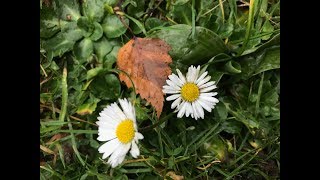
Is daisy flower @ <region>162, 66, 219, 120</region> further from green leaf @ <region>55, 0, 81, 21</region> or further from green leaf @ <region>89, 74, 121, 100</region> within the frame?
green leaf @ <region>55, 0, 81, 21</region>

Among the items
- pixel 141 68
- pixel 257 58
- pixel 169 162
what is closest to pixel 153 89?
pixel 141 68

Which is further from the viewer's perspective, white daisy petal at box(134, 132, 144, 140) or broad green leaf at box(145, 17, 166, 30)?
broad green leaf at box(145, 17, 166, 30)

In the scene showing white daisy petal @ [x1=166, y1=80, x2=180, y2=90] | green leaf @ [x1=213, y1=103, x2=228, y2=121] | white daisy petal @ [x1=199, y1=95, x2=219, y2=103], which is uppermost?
white daisy petal @ [x1=166, y1=80, x2=180, y2=90]

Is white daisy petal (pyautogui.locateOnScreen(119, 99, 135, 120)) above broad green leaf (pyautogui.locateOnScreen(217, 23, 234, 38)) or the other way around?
the other way around

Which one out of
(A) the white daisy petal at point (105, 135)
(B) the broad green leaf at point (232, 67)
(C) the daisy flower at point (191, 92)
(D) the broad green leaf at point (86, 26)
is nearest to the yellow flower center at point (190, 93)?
(C) the daisy flower at point (191, 92)

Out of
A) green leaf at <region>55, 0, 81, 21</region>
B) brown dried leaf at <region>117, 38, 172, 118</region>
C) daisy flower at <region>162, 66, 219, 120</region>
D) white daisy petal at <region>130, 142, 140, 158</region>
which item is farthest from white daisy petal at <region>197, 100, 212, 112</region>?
green leaf at <region>55, 0, 81, 21</region>

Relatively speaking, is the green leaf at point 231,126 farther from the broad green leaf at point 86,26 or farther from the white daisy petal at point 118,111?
the broad green leaf at point 86,26
